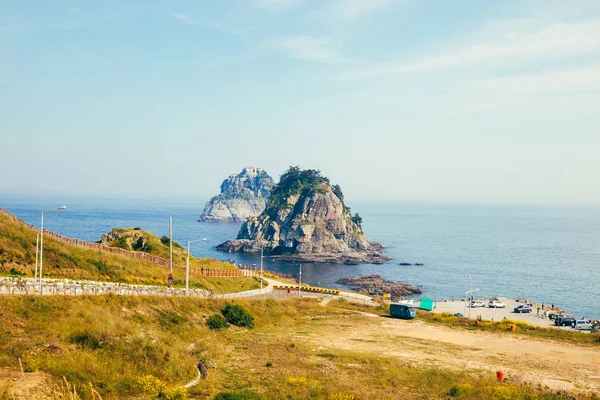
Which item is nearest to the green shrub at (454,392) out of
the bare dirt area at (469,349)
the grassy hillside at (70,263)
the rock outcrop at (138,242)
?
the bare dirt area at (469,349)

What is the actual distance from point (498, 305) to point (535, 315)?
29.1 feet

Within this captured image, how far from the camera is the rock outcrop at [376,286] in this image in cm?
11519

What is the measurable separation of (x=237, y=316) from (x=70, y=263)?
18947 millimetres

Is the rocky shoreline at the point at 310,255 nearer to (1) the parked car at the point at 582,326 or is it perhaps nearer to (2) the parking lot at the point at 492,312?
(2) the parking lot at the point at 492,312

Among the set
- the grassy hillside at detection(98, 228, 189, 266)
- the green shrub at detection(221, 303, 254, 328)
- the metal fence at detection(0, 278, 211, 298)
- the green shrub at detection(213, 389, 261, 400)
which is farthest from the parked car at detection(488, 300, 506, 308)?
the green shrub at detection(213, 389, 261, 400)

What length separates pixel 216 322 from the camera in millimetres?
47531

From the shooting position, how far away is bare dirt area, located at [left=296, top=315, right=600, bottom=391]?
122 feet

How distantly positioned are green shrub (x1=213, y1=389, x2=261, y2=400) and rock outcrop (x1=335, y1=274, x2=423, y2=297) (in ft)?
287

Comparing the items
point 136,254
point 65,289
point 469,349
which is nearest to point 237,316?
point 65,289

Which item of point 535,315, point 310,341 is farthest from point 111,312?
point 535,315

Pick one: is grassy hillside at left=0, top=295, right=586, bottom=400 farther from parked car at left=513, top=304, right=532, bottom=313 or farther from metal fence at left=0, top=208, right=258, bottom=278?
Result: parked car at left=513, top=304, right=532, bottom=313

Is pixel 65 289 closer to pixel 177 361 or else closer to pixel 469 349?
pixel 177 361

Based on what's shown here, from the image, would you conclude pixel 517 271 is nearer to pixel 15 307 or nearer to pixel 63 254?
pixel 63 254

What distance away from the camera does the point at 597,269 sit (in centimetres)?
14738
